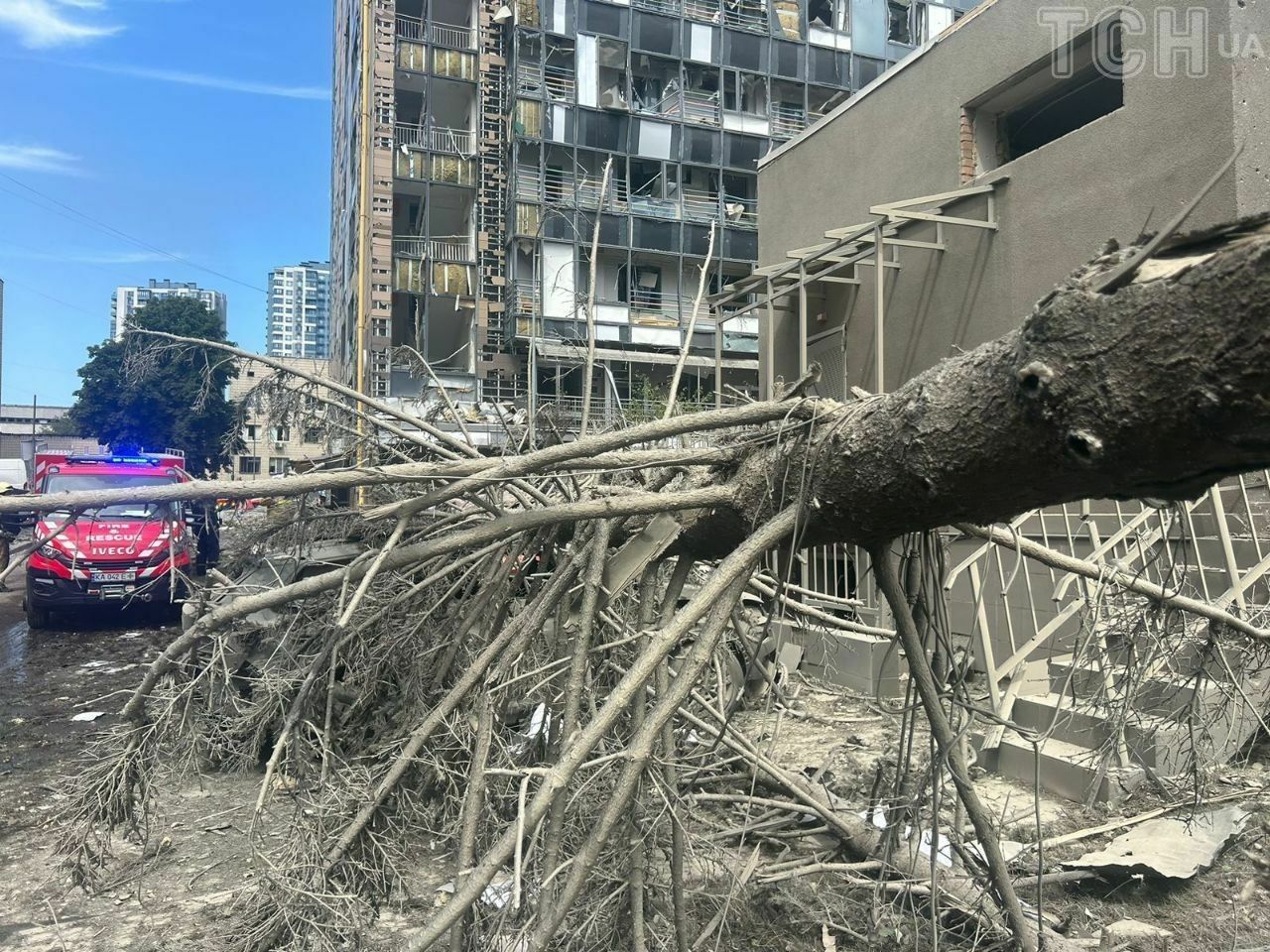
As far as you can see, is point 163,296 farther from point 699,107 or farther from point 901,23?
point 901,23

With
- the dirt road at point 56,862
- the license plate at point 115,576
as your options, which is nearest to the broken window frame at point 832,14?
the license plate at point 115,576

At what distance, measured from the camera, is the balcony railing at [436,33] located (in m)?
27.0

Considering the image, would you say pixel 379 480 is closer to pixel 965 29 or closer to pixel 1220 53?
pixel 1220 53

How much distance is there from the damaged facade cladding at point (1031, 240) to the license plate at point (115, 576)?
8.23 meters

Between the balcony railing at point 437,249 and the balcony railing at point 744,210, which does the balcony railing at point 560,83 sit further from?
the balcony railing at point 744,210

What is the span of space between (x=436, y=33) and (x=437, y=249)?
A: 719 cm

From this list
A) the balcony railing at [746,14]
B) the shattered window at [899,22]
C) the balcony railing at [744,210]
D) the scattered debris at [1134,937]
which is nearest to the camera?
the scattered debris at [1134,937]

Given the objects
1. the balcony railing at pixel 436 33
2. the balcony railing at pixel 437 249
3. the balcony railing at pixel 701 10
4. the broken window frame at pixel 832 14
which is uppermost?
the broken window frame at pixel 832 14

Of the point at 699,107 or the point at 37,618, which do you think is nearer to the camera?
the point at 37,618

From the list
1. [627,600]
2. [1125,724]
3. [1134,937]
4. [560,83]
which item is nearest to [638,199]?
[560,83]

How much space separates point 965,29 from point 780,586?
9.71m

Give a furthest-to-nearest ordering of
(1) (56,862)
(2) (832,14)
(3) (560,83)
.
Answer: (2) (832,14) → (3) (560,83) → (1) (56,862)

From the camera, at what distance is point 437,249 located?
2719cm

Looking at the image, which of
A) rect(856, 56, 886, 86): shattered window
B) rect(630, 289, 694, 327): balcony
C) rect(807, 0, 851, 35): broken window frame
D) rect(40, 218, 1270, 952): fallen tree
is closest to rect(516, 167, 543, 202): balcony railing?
rect(630, 289, 694, 327): balcony
